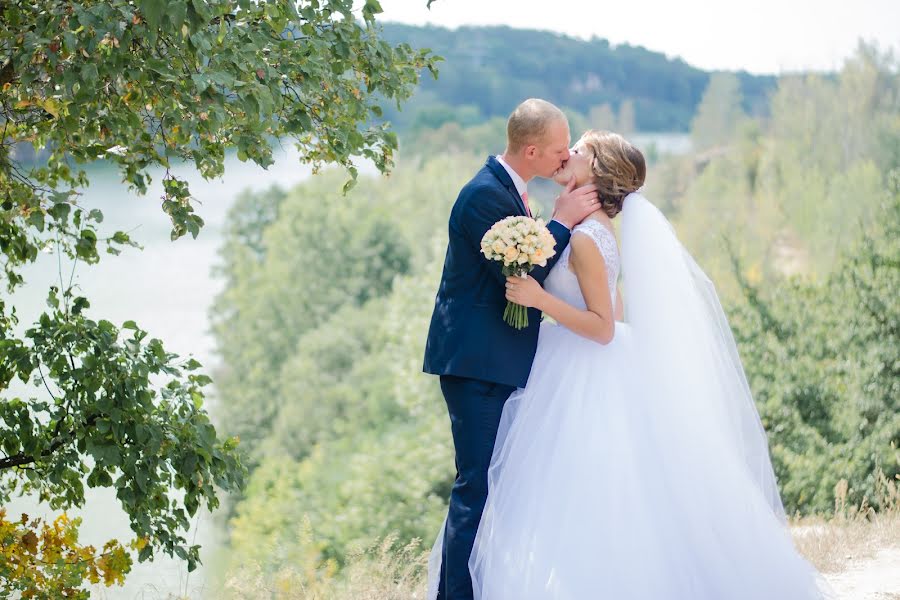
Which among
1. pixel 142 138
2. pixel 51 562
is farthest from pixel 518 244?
pixel 51 562

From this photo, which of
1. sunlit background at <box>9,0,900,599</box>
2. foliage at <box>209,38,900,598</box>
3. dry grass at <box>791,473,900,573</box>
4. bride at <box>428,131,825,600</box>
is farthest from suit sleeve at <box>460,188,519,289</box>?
dry grass at <box>791,473,900,573</box>

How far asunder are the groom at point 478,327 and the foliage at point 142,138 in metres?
0.57

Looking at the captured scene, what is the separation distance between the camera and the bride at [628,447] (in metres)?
3.71

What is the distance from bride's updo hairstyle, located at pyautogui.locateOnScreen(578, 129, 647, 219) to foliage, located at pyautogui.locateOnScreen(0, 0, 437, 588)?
871mm

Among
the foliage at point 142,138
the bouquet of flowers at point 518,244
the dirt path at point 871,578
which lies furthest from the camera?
the dirt path at point 871,578

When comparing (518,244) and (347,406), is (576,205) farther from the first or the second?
(347,406)

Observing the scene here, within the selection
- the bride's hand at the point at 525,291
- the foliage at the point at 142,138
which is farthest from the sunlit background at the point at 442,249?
the bride's hand at the point at 525,291

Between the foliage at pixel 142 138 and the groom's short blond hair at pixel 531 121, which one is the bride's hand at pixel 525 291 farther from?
the foliage at pixel 142 138

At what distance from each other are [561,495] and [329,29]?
→ 6.62 feet

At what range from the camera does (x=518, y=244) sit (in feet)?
11.5

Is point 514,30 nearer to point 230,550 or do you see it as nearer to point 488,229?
point 230,550

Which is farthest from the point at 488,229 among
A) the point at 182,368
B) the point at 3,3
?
the point at 3,3

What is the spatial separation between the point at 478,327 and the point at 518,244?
421 millimetres

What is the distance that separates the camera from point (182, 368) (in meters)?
4.02
